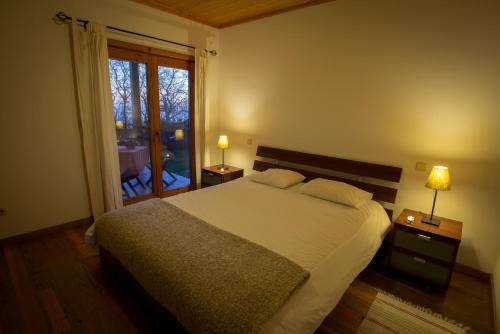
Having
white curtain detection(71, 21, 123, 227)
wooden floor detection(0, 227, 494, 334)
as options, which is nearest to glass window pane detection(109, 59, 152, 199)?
white curtain detection(71, 21, 123, 227)

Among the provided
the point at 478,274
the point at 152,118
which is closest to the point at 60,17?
the point at 152,118

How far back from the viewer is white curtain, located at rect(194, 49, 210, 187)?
372cm

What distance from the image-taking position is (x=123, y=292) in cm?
205

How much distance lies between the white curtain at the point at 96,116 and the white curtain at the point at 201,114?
122 cm

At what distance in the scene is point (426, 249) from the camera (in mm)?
2174

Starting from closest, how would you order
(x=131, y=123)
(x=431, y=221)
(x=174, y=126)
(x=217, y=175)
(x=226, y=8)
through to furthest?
(x=431, y=221) → (x=226, y=8) → (x=131, y=123) → (x=217, y=175) → (x=174, y=126)

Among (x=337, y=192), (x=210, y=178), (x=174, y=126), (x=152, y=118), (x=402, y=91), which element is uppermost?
(x=402, y=91)

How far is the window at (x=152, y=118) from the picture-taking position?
10.4ft

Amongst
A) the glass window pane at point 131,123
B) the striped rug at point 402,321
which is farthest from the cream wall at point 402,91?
the glass window pane at point 131,123

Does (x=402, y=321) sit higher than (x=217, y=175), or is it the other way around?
(x=217, y=175)

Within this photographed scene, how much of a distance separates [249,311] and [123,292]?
1353 millimetres

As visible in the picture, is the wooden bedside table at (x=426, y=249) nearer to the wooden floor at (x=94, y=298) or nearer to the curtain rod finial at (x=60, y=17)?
the wooden floor at (x=94, y=298)

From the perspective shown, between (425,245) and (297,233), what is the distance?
1.17 metres

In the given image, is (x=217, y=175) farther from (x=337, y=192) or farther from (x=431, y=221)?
(x=431, y=221)
